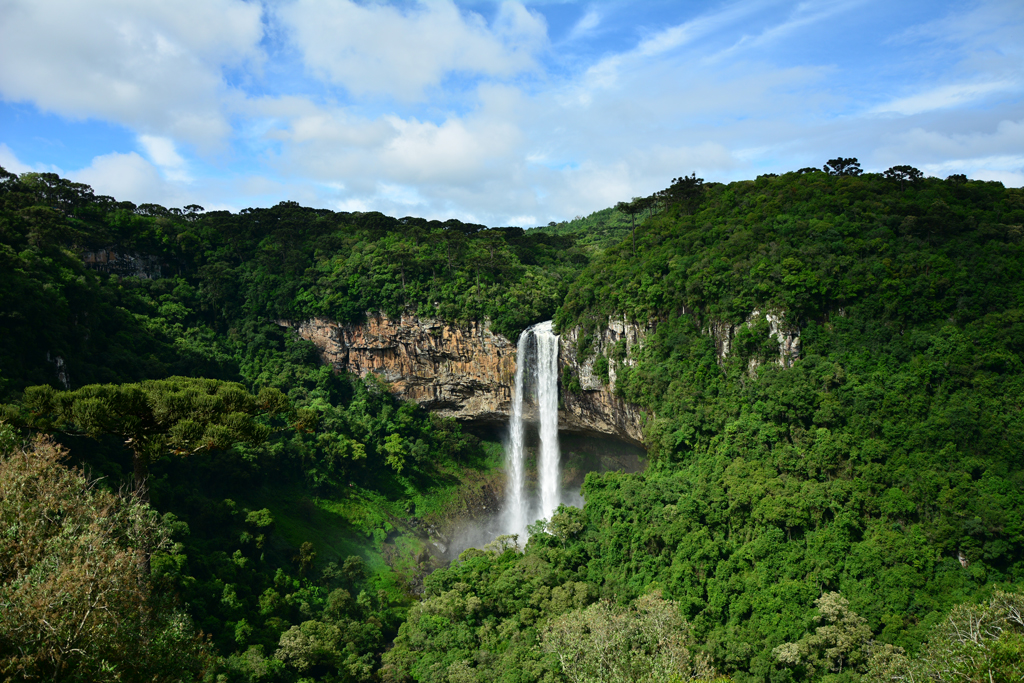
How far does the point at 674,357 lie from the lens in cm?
3256

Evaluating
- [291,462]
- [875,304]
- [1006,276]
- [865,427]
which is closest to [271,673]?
[291,462]

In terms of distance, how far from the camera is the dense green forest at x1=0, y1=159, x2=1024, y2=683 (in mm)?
17438

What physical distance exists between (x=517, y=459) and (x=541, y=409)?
19.0 ft

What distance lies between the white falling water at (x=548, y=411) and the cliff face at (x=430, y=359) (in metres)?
2.58

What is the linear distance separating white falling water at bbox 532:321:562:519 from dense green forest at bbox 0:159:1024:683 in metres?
2.64

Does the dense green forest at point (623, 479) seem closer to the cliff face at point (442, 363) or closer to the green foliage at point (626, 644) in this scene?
the green foliage at point (626, 644)

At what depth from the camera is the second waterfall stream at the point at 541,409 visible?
41.3 metres

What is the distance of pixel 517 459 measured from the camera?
46000 mm

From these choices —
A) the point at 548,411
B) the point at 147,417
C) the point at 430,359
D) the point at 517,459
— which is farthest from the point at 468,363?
the point at 147,417

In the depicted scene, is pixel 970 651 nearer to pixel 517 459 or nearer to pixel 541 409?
pixel 541 409

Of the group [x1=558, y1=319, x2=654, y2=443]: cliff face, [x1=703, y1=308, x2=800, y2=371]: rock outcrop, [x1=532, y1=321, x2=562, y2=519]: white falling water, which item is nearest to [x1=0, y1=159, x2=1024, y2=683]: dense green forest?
[x1=703, y1=308, x2=800, y2=371]: rock outcrop

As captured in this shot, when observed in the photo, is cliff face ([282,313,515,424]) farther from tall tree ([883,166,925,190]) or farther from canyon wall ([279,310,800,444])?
tall tree ([883,166,925,190])

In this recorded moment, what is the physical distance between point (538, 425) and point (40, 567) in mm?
35137

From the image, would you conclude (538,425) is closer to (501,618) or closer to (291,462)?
(291,462)
